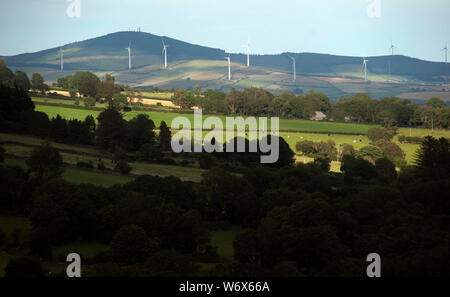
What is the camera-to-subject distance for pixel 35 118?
270 feet

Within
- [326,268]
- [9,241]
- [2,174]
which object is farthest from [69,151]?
[326,268]

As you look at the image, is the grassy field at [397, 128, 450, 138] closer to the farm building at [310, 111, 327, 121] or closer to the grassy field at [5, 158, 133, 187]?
the farm building at [310, 111, 327, 121]

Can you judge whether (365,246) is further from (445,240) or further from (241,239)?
(241,239)

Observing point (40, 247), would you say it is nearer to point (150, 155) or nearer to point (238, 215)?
point (238, 215)

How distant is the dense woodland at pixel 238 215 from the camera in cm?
3351

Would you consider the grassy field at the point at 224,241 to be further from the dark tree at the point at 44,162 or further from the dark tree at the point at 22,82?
the dark tree at the point at 22,82

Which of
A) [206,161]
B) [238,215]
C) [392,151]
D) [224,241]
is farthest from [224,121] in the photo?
[224,241]

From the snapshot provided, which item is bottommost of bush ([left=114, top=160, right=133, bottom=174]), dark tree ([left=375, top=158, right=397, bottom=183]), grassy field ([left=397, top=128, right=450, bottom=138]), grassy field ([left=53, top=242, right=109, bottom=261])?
grassy field ([left=53, top=242, right=109, bottom=261])

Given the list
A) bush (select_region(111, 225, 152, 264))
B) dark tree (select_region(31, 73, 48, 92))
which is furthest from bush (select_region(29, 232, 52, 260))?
dark tree (select_region(31, 73, 48, 92))

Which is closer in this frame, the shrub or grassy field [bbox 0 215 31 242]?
grassy field [bbox 0 215 31 242]

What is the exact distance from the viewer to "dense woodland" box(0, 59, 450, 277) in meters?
33.5

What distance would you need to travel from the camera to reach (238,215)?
53.3 m

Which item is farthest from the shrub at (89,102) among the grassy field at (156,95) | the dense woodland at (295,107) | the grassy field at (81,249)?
the grassy field at (81,249)
